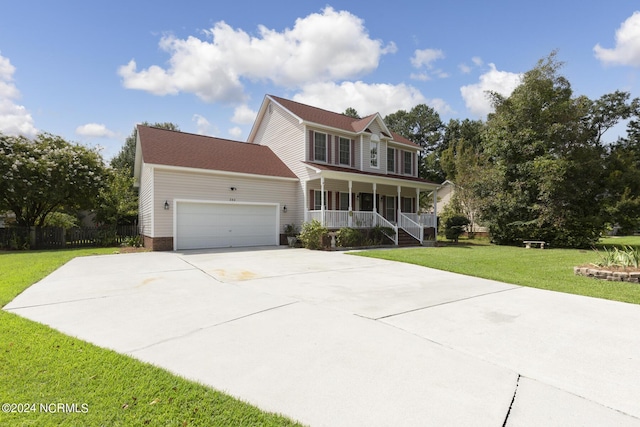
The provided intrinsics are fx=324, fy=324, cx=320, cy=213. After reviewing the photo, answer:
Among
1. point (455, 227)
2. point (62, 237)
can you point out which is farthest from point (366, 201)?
point (62, 237)

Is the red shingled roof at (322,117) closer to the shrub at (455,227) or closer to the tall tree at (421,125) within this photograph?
the shrub at (455,227)

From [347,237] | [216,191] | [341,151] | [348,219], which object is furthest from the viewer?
[341,151]

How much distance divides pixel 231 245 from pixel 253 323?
12.2 metres

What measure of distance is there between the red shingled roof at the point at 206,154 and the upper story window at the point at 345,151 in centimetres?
355

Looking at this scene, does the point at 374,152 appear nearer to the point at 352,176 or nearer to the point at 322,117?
the point at 322,117

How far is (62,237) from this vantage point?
16.1m

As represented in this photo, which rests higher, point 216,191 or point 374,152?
point 374,152

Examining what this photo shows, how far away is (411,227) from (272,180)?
8.52 m

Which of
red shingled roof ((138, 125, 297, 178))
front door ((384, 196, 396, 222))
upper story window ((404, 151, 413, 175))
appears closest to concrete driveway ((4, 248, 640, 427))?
red shingled roof ((138, 125, 297, 178))

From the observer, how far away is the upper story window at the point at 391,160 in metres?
22.1

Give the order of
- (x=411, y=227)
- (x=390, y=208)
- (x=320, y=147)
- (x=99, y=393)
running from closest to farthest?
(x=99, y=393)
(x=320, y=147)
(x=411, y=227)
(x=390, y=208)

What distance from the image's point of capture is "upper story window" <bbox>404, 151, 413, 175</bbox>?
23234 mm

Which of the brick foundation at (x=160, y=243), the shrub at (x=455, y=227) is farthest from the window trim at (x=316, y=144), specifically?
the shrub at (x=455, y=227)

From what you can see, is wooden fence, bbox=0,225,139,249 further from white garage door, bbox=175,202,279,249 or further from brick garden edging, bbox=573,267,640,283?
brick garden edging, bbox=573,267,640,283
